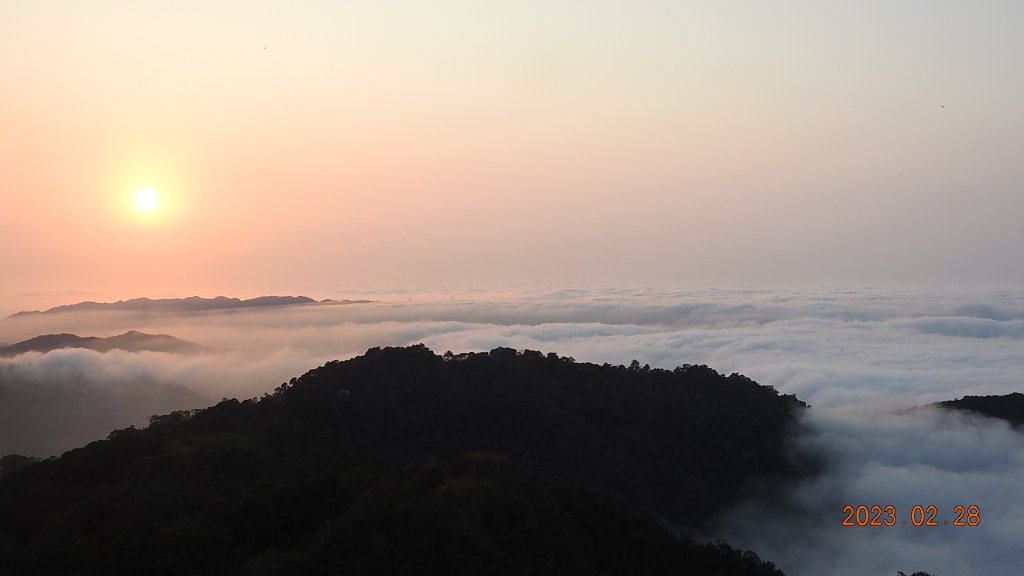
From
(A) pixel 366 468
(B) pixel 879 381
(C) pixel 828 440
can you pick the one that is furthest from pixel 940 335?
(A) pixel 366 468

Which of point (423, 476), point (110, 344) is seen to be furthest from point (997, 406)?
point (110, 344)

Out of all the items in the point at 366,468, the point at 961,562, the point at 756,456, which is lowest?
the point at 961,562

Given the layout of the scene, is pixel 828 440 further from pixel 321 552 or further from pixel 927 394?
pixel 321 552
